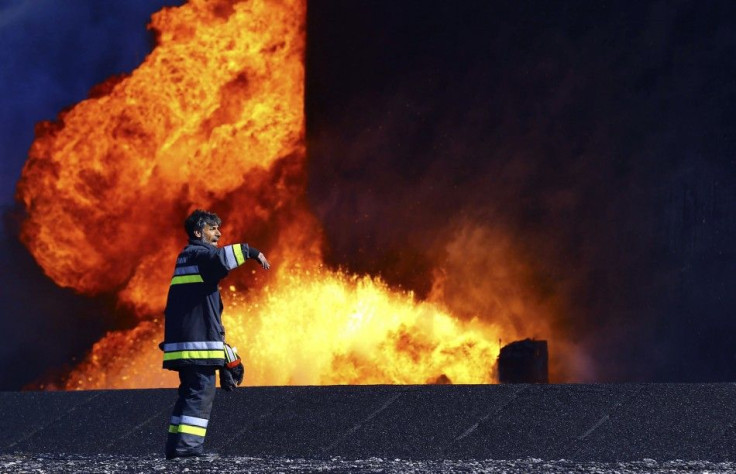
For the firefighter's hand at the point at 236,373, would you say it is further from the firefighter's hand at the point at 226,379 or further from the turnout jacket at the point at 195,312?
the turnout jacket at the point at 195,312

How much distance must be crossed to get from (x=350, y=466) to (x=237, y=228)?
768cm

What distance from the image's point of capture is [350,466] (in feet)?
22.9

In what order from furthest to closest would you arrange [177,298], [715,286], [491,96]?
[491,96] < [715,286] < [177,298]

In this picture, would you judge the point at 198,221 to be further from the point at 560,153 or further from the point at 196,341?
the point at 560,153

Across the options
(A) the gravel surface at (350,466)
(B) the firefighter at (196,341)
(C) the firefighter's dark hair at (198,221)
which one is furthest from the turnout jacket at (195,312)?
(A) the gravel surface at (350,466)

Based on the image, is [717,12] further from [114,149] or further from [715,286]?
[114,149]

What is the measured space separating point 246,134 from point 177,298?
681 centimetres

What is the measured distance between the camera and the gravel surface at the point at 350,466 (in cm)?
670

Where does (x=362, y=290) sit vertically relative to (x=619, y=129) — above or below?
below

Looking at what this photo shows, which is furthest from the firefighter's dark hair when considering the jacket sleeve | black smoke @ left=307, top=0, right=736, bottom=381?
black smoke @ left=307, top=0, right=736, bottom=381

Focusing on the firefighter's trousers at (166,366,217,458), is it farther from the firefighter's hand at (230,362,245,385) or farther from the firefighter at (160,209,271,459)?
the firefighter's hand at (230,362,245,385)

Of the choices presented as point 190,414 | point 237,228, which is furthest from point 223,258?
point 237,228

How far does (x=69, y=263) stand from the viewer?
13992 millimetres

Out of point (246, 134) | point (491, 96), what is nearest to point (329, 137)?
point (246, 134)
